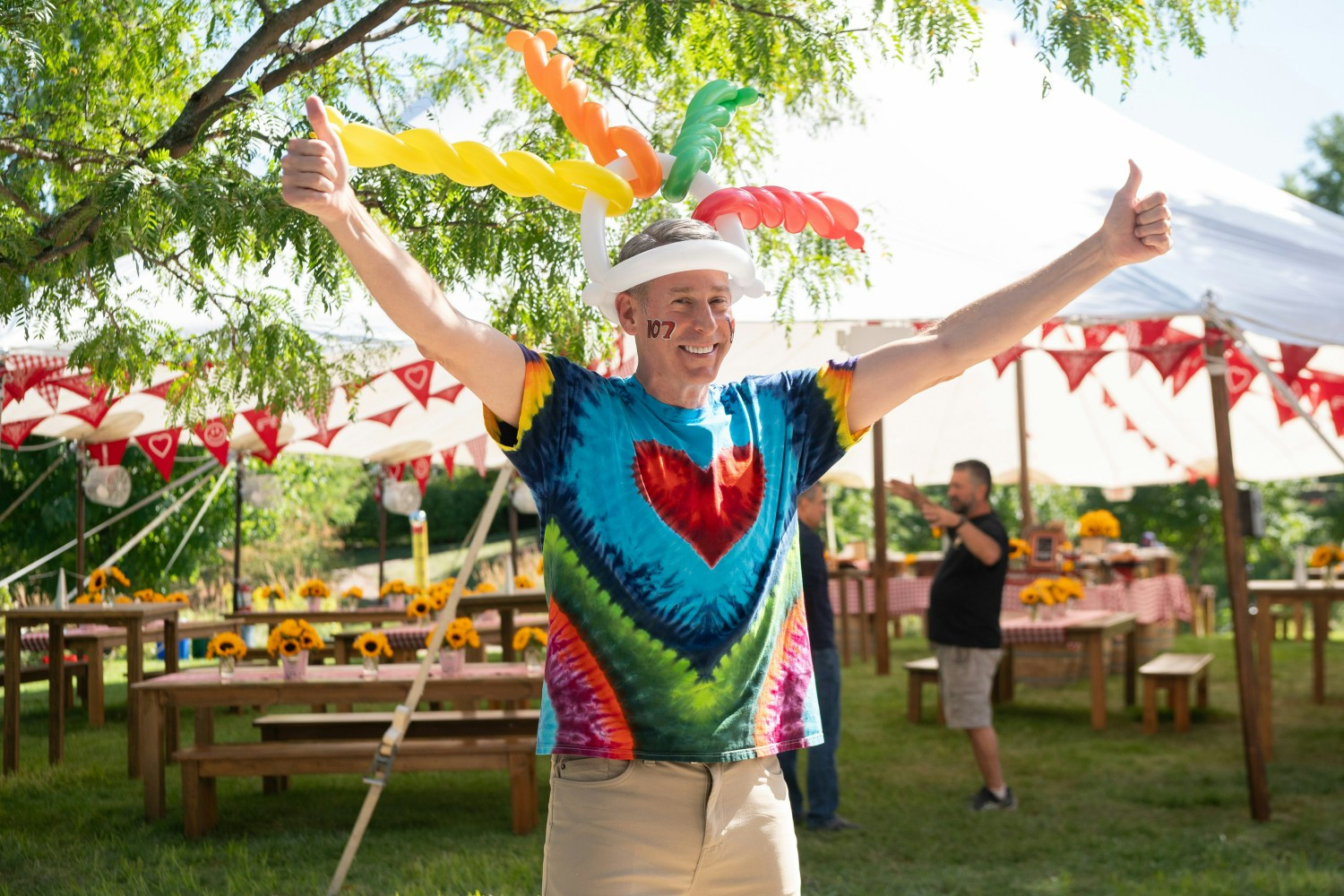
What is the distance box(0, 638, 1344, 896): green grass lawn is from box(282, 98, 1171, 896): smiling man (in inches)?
108

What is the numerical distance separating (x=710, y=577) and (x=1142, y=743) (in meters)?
6.27

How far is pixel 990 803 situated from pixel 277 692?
10.2 feet

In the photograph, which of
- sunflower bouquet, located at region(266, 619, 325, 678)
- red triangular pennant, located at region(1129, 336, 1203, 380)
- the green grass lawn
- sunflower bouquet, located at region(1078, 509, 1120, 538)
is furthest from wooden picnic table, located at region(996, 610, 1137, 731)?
sunflower bouquet, located at region(266, 619, 325, 678)

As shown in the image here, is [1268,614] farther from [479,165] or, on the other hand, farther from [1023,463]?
[479,165]

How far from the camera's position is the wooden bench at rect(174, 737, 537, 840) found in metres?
5.09

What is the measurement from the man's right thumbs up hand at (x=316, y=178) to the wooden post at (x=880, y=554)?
8.01 meters

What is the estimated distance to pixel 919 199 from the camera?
5402 mm

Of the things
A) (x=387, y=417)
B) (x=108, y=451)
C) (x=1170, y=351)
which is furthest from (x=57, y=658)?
(x=1170, y=351)

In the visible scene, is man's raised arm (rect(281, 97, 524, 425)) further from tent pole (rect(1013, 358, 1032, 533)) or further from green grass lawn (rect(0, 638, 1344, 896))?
tent pole (rect(1013, 358, 1032, 533))

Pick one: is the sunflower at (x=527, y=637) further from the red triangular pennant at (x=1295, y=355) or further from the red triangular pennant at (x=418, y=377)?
the red triangular pennant at (x=1295, y=355)

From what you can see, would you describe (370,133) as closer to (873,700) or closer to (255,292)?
(255,292)

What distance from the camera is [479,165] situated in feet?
6.08

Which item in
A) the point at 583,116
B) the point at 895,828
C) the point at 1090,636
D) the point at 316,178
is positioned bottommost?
the point at 895,828

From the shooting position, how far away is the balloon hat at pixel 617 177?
5.88 feet
